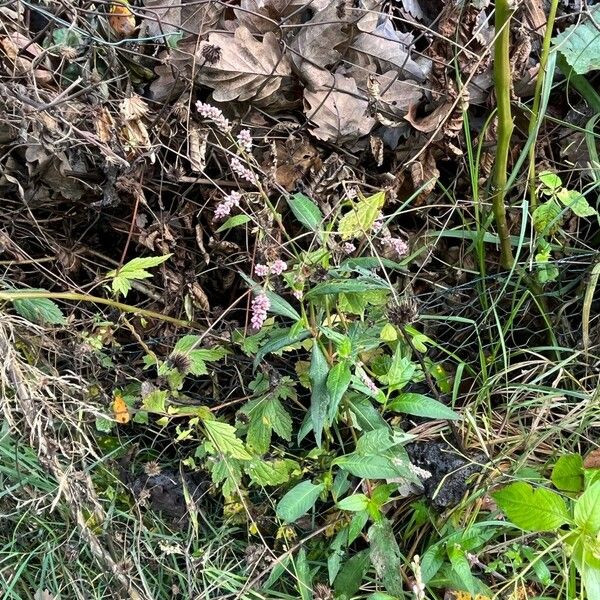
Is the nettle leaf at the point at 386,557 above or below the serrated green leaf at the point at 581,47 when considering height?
below

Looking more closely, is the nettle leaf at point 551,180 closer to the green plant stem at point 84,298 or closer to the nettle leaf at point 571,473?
the nettle leaf at point 571,473

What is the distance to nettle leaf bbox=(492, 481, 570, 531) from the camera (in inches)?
38.8

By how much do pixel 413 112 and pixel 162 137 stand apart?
63 centimetres

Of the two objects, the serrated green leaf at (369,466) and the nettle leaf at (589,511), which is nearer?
the nettle leaf at (589,511)

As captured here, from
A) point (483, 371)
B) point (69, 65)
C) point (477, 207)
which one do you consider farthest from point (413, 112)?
point (69, 65)

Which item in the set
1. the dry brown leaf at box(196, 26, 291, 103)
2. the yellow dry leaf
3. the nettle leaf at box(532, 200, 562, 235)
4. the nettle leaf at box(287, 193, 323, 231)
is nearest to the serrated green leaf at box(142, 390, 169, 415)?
the yellow dry leaf

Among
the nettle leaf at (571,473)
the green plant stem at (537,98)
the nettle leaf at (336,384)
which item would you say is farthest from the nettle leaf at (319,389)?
the green plant stem at (537,98)

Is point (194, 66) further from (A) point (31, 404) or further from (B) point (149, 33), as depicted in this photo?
(A) point (31, 404)

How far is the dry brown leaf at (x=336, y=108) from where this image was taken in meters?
1.43

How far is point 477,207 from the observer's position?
4.73ft

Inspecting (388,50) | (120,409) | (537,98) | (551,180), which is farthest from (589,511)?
(388,50)

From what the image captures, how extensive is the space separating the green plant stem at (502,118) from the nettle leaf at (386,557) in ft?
2.30

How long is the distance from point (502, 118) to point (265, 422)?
2.73 feet

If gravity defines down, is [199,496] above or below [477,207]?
below
